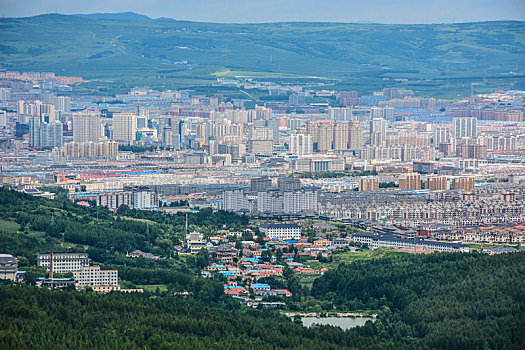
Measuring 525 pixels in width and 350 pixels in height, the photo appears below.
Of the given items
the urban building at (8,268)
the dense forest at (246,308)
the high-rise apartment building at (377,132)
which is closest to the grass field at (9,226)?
the dense forest at (246,308)

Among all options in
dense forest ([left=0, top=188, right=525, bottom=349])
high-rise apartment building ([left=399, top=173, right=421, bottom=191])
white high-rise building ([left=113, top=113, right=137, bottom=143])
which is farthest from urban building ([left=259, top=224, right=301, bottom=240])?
white high-rise building ([left=113, top=113, right=137, bottom=143])

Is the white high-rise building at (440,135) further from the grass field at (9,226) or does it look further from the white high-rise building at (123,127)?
the grass field at (9,226)

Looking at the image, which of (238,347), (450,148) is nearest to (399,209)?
(238,347)

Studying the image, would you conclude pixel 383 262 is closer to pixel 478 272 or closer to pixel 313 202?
pixel 478 272

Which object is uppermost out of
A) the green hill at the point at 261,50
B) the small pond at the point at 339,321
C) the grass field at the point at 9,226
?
the green hill at the point at 261,50

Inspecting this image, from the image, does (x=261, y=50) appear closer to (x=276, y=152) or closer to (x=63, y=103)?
(x=63, y=103)
